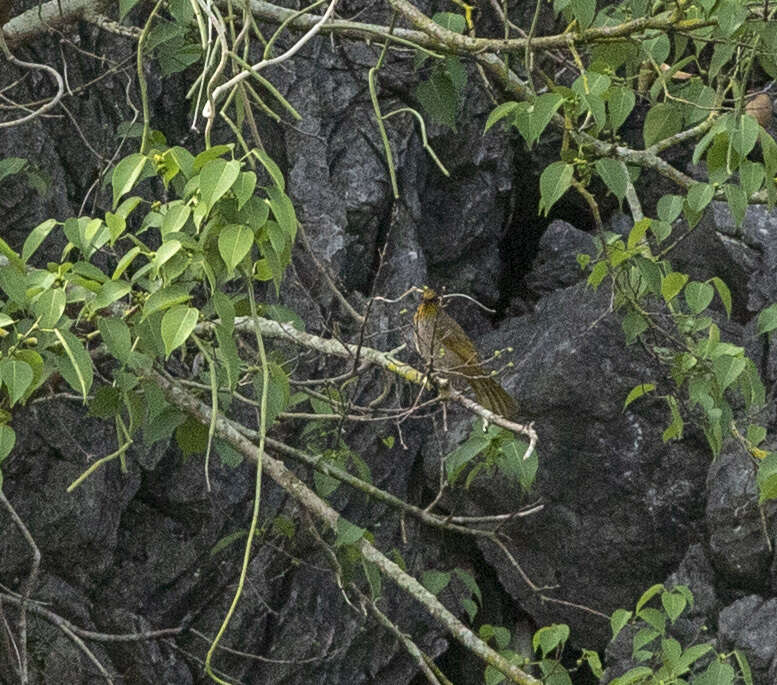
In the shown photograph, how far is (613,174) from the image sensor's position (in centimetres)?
271

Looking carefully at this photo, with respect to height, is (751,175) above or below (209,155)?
below

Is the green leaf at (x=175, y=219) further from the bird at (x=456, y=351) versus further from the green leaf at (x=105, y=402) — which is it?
the bird at (x=456, y=351)

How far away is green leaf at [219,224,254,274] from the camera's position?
2.06 meters

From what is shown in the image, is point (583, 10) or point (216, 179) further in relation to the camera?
point (583, 10)

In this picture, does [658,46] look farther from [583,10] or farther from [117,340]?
[117,340]

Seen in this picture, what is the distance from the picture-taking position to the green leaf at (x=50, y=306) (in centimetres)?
220

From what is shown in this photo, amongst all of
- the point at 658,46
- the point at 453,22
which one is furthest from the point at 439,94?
the point at 658,46

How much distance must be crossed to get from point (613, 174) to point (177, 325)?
1.04m

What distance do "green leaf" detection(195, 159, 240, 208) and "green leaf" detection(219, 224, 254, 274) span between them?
0.05 meters

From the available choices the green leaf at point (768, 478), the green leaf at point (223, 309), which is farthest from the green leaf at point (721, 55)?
the green leaf at point (223, 309)

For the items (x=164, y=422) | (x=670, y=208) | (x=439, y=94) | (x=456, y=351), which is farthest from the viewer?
(x=456, y=351)

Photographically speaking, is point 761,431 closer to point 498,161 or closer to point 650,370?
point 650,370

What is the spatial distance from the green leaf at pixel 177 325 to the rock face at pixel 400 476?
5.40ft

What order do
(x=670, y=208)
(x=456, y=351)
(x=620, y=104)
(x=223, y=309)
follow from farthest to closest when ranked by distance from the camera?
(x=456, y=351), (x=670, y=208), (x=620, y=104), (x=223, y=309)
